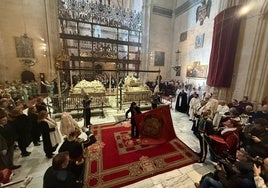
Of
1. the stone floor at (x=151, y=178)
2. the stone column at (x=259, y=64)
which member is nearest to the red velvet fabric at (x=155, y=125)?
the stone floor at (x=151, y=178)

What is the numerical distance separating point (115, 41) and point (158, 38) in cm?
483

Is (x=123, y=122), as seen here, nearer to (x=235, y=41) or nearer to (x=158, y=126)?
(x=158, y=126)

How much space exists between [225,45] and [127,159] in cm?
760

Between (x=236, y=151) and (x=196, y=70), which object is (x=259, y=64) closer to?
(x=236, y=151)

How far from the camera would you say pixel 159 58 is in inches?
594

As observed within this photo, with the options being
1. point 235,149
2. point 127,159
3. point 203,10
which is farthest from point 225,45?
point 127,159

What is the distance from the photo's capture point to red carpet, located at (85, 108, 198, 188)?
9.80 ft

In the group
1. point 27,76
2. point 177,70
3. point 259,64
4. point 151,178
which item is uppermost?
point 259,64

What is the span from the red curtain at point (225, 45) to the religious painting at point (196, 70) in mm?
2669

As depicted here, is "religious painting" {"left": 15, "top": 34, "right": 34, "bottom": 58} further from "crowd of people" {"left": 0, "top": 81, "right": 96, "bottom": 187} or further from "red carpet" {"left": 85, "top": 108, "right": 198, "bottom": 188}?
"red carpet" {"left": 85, "top": 108, "right": 198, "bottom": 188}

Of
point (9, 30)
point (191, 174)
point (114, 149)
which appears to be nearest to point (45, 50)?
point (9, 30)

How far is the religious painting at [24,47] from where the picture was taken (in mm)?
10141

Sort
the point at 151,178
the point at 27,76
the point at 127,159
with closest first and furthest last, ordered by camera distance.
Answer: the point at 151,178
the point at 127,159
the point at 27,76

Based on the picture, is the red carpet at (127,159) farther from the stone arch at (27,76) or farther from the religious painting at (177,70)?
the religious painting at (177,70)
